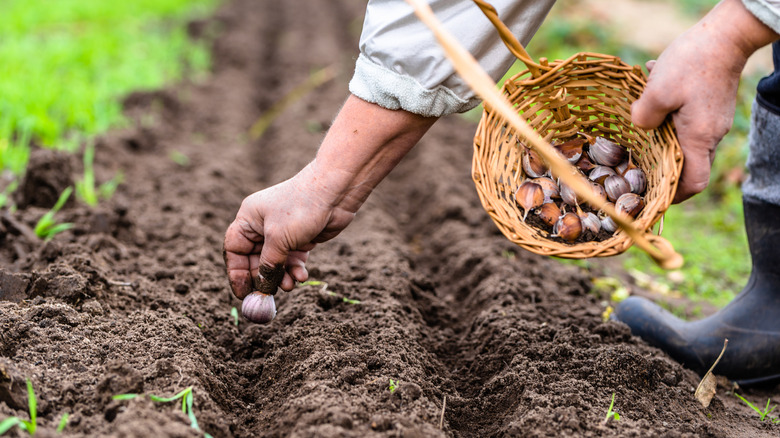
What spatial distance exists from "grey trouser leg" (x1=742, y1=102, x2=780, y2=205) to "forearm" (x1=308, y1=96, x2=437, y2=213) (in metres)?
1.15

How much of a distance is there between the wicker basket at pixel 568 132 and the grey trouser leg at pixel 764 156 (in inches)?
20.3

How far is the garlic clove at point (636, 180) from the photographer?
6.03 ft

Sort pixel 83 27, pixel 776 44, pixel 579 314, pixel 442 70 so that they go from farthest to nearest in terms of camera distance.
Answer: pixel 83 27, pixel 579 314, pixel 776 44, pixel 442 70

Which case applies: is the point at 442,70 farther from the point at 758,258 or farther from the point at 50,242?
the point at 50,242

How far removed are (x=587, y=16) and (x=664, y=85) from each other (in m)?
5.99

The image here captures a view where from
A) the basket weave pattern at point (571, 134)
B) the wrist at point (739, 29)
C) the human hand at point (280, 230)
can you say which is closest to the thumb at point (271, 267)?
the human hand at point (280, 230)

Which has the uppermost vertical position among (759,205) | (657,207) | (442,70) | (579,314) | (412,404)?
(442,70)

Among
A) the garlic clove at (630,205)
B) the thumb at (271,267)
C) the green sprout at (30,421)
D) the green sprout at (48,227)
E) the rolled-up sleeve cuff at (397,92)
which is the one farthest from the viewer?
the green sprout at (48,227)

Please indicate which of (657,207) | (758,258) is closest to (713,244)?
(758,258)

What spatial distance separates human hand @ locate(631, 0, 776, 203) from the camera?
4.86 ft

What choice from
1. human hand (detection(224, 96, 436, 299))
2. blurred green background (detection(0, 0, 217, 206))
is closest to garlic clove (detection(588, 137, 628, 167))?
human hand (detection(224, 96, 436, 299))

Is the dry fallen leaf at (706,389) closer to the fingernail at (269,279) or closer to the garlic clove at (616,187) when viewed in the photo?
the garlic clove at (616,187)

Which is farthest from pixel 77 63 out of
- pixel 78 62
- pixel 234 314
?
pixel 234 314

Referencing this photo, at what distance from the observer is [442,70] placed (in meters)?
1.65
